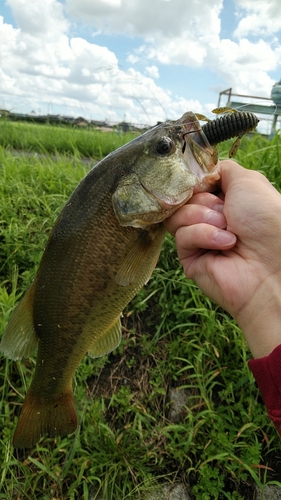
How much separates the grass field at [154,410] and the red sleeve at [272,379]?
0.92 meters

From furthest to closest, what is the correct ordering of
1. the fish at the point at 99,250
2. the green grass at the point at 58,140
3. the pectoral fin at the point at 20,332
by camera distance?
1. the green grass at the point at 58,140
2. the pectoral fin at the point at 20,332
3. the fish at the point at 99,250

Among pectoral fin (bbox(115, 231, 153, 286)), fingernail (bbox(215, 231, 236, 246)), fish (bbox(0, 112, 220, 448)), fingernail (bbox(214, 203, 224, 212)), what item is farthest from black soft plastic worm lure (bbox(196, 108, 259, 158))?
pectoral fin (bbox(115, 231, 153, 286))

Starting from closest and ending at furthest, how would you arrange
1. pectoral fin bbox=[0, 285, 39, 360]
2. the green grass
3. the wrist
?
the wrist → pectoral fin bbox=[0, 285, 39, 360] → the green grass

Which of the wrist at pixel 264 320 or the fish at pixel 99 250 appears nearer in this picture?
the wrist at pixel 264 320

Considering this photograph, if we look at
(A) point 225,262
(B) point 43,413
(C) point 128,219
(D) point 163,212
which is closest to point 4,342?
(B) point 43,413

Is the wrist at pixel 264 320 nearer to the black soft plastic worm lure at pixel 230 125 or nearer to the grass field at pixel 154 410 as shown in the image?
the black soft plastic worm lure at pixel 230 125

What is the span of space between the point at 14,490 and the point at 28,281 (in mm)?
1432

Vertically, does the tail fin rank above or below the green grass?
below

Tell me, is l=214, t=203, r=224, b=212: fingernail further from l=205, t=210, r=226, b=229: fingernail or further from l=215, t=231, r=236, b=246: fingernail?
l=215, t=231, r=236, b=246: fingernail

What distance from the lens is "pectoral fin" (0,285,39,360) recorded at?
6.41 feet

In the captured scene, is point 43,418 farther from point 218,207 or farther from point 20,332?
point 218,207

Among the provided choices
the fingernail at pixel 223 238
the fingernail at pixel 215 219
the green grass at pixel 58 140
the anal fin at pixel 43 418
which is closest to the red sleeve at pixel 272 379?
the fingernail at pixel 223 238

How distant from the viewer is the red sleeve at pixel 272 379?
5.04ft

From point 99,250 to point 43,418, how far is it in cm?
95
